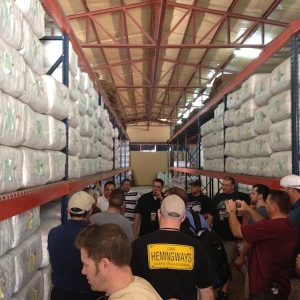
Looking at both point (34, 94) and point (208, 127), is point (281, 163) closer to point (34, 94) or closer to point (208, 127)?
point (34, 94)

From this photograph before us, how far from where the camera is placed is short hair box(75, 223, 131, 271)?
190 centimetres

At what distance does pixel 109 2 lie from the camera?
38.5ft

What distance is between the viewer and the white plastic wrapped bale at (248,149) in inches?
235

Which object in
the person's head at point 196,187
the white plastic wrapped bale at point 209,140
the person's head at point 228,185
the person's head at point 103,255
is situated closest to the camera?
the person's head at point 103,255

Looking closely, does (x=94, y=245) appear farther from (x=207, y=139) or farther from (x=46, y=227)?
(x=207, y=139)

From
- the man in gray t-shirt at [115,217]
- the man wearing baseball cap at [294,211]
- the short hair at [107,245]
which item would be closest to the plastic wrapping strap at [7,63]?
the short hair at [107,245]

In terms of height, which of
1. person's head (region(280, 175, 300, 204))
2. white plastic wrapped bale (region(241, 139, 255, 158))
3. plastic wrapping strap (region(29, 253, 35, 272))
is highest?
white plastic wrapped bale (region(241, 139, 255, 158))

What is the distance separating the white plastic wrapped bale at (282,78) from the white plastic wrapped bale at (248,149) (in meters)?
1.27

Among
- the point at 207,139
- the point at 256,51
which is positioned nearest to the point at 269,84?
the point at 207,139

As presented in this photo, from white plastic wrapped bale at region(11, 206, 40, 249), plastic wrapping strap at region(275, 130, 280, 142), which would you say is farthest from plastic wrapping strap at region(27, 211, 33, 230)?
plastic wrapping strap at region(275, 130, 280, 142)

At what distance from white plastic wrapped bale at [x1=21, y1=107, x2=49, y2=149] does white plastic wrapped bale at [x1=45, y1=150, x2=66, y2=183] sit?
0.21 m

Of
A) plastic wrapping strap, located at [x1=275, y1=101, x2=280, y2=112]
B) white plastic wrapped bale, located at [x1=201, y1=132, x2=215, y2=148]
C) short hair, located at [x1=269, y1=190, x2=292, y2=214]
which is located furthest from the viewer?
white plastic wrapped bale, located at [x1=201, y1=132, x2=215, y2=148]

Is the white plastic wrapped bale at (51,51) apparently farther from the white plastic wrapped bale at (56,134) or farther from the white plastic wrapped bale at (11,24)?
the white plastic wrapped bale at (11,24)

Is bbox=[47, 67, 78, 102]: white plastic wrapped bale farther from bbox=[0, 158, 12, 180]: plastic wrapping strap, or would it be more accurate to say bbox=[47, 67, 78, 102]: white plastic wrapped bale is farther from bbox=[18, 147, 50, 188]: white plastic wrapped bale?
bbox=[0, 158, 12, 180]: plastic wrapping strap
